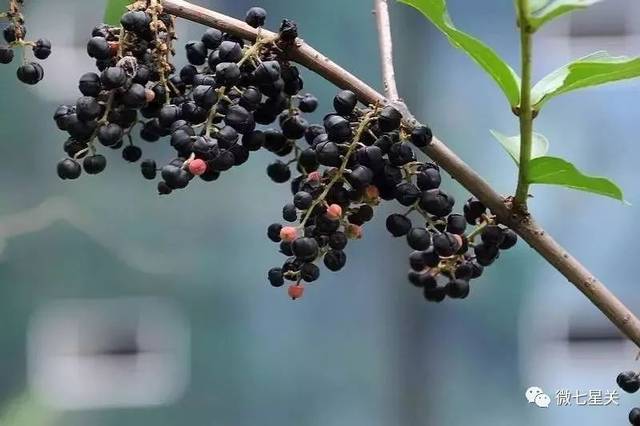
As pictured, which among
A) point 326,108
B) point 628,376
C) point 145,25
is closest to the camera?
point 145,25

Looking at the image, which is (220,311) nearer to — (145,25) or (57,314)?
(57,314)

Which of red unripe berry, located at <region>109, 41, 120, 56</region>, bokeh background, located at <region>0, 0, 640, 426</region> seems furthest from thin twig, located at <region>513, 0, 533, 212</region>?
bokeh background, located at <region>0, 0, 640, 426</region>

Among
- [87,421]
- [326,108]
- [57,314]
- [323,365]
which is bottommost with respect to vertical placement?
[87,421]

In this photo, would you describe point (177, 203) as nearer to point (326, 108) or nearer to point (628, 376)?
point (326, 108)

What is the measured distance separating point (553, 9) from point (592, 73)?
0.07 metres

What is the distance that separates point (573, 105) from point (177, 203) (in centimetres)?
89

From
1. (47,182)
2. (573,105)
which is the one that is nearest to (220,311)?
(47,182)

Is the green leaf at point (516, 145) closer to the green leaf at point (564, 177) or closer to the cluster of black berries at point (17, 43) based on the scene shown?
the green leaf at point (564, 177)

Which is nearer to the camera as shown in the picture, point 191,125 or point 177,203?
point 191,125

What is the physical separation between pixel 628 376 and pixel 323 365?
128cm

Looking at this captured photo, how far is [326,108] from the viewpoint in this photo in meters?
1.76

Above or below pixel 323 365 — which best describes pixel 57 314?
above

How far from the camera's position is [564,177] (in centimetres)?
48

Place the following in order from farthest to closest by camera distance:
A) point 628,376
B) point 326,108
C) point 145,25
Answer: point 326,108 → point 628,376 → point 145,25
